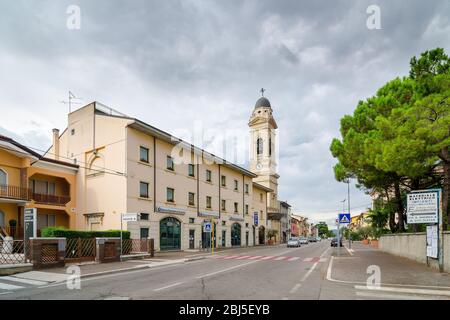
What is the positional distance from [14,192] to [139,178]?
29.3 feet

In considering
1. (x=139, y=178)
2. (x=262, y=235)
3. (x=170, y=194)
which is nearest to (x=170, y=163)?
(x=170, y=194)

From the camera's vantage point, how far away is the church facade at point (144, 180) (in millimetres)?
27328

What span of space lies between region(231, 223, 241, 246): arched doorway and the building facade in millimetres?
20727

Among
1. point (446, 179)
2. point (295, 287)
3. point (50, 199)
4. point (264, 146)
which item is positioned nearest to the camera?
point (295, 287)

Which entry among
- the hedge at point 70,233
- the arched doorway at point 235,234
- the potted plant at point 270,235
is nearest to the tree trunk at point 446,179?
the hedge at point 70,233

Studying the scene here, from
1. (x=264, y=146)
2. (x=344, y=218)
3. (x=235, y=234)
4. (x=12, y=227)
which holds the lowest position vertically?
(x=235, y=234)

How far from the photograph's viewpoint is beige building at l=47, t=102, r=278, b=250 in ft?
89.5

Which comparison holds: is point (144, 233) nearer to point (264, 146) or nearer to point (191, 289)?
point (191, 289)

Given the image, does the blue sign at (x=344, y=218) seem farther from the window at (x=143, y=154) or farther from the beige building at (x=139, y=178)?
the window at (x=143, y=154)

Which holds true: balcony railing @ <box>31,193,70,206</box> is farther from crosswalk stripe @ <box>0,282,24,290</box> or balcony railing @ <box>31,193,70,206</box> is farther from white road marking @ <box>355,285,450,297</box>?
white road marking @ <box>355,285,450,297</box>

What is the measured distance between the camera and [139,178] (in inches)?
1110

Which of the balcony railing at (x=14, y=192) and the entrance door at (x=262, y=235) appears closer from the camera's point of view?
the balcony railing at (x=14, y=192)

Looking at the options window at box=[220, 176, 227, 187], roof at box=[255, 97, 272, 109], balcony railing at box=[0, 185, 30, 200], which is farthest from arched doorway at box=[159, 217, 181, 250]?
roof at box=[255, 97, 272, 109]
